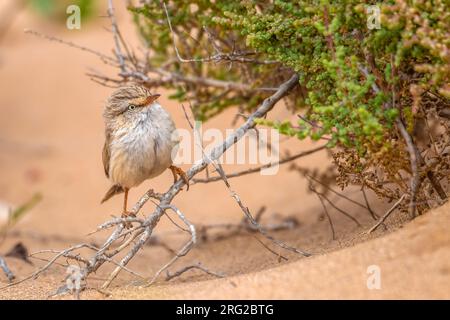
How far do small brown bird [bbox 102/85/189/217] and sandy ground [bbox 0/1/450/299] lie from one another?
0.86 meters

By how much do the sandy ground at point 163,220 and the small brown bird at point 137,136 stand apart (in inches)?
33.9

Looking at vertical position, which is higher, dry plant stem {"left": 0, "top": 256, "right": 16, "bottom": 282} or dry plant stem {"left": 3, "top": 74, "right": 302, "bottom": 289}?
dry plant stem {"left": 3, "top": 74, "right": 302, "bottom": 289}

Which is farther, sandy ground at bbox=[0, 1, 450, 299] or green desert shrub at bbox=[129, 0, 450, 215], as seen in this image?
green desert shrub at bbox=[129, 0, 450, 215]

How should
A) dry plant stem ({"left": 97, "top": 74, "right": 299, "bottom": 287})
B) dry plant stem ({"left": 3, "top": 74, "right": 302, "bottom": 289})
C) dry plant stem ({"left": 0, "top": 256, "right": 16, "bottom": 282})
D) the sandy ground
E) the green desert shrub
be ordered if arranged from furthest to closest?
dry plant stem ({"left": 0, "top": 256, "right": 16, "bottom": 282}) → dry plant stem ({"left": 97, "top": 74, "right": 299, "bottom": 287}) → dry plant stem ({"left": 3, "top": 74, "right": 302, "bottom": 289}) → the green desert shrub → the sandy ground

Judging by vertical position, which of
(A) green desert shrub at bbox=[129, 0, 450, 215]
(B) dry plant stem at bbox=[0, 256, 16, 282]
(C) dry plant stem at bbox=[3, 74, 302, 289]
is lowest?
(B) dry plant stem at bbox=[0, 256, 16, 282]

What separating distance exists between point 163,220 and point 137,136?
3706mm

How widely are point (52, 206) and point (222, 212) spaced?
2468 mm

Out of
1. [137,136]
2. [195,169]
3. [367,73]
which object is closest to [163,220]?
[137,136]

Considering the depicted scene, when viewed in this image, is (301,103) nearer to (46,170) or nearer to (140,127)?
(140,127)

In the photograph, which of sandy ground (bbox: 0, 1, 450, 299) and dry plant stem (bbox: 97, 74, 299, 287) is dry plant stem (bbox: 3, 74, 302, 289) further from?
sandy ground (bbox: 0, 1, 450, 299)

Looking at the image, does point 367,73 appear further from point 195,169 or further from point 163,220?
point 163,220

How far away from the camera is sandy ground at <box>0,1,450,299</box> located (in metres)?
4.04

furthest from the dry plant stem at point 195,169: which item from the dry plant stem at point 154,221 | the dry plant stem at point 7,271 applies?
the dry plant stem at point 7,271

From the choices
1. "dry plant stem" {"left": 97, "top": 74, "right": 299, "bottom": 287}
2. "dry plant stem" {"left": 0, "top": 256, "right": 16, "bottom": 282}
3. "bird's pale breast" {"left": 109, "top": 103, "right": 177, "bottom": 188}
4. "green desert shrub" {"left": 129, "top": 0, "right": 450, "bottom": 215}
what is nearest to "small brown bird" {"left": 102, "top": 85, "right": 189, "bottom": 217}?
"bird's pale breast" {"left": 109, "top": 103, "right": 177, "bottom": 188}
